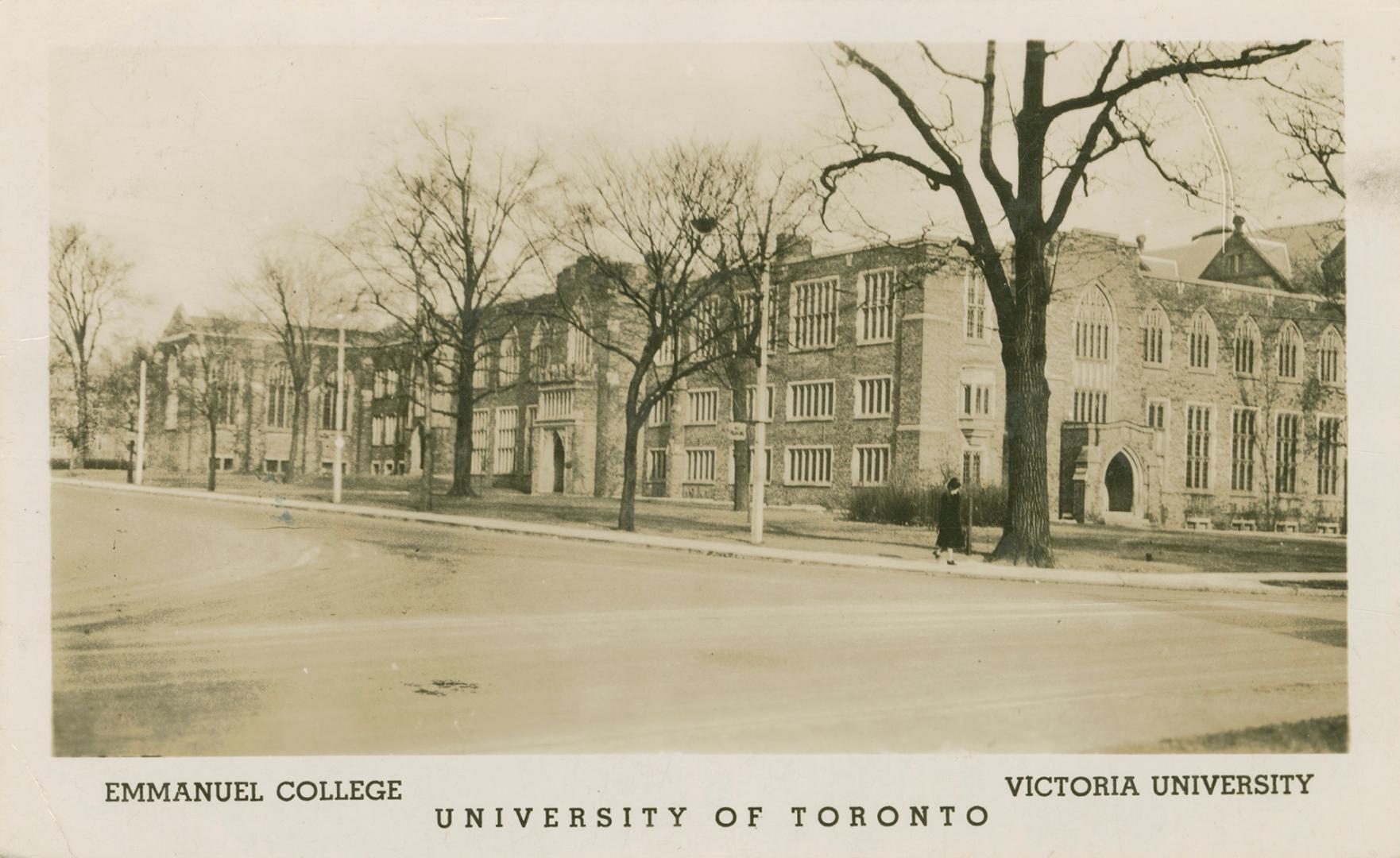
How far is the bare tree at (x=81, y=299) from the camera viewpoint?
7.38 m

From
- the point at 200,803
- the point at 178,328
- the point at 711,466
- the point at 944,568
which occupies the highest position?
the point at 178,328

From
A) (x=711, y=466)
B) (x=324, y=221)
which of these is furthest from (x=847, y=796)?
(x=711, y=466)

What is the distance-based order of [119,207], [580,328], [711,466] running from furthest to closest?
[711,466] < [580,328] < [119,207]

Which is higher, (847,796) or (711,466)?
(711,466)

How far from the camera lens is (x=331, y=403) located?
11.5 metres

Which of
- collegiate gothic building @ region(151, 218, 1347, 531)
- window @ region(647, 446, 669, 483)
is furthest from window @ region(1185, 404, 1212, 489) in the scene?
window @ region(647, 446, 669, 483)

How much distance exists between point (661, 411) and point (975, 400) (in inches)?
193

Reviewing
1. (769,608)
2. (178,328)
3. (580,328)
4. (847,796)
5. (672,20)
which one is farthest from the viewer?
(580,328)

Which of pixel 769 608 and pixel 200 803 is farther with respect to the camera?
pixel 769 608

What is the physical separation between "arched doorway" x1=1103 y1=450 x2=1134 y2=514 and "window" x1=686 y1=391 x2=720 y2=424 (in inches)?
230

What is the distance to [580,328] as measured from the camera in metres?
12.0

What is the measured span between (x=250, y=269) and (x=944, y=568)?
838cm

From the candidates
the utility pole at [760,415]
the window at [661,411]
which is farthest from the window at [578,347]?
the utility pole at [760,415]

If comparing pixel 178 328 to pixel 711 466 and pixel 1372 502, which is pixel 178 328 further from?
pixel 1372 502
